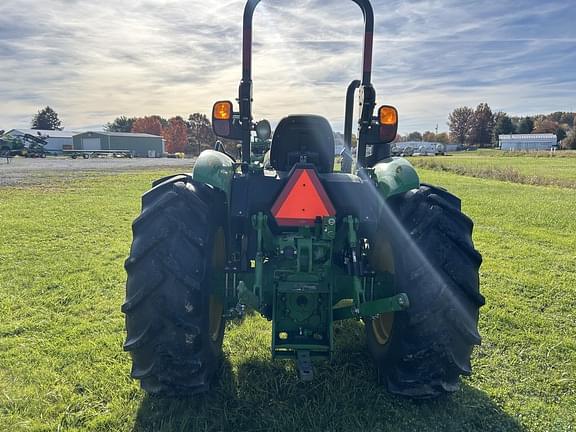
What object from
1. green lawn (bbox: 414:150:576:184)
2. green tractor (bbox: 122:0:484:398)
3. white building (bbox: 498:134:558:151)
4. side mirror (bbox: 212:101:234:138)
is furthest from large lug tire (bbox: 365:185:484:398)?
white building (bbox: 498:134:558:151)

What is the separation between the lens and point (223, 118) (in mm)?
3047

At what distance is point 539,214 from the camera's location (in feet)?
35.3

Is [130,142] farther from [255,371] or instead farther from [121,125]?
[255,371]

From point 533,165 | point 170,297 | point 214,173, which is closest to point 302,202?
point 214,173

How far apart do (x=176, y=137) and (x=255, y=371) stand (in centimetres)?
8053

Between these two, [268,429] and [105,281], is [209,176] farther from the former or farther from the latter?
[105,281]

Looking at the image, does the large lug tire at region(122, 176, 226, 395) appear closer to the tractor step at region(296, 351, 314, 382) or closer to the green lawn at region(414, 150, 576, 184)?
the tractor step at region(296, 351, 314, 382)

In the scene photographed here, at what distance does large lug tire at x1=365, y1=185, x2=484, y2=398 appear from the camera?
2.52m

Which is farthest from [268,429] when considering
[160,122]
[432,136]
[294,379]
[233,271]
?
[432,136]

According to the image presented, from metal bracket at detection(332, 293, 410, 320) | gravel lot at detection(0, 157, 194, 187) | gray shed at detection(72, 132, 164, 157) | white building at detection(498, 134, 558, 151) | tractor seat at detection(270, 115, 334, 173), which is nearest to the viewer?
metal bracket at detection(332, 293, 410, 320)

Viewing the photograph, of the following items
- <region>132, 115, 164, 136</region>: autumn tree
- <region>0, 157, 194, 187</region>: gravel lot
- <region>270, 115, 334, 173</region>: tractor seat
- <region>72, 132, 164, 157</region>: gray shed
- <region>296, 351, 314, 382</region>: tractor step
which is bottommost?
<region>296, 351, 314, 382</region>: tractor step

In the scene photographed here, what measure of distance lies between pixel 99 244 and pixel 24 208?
4.94 metres

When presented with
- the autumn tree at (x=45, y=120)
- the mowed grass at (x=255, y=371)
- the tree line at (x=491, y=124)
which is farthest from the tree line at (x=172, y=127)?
the mowed grass at (x=255, y=371)

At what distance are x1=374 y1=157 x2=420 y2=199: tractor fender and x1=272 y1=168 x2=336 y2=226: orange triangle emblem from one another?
19.4 inches
